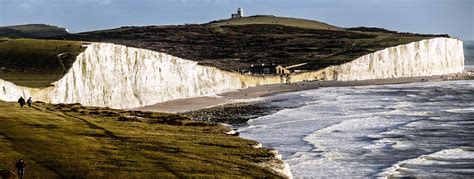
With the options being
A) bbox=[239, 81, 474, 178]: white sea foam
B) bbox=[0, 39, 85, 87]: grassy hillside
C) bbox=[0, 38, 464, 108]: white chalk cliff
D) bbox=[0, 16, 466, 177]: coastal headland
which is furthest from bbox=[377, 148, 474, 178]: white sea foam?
bbox=[0, 39, 85, 87]: grassy hillside

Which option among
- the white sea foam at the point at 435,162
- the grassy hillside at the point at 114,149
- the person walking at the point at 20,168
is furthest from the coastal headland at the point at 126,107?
the white sea foam at the point at 435,162

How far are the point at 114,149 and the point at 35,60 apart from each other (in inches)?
1974

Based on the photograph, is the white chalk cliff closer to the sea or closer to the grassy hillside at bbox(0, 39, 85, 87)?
the grassy hillside at bbox(0, 39, 85, 87)

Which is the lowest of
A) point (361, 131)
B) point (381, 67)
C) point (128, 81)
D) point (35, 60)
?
point (361, 131)

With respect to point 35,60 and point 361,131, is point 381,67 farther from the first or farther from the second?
point 361,131

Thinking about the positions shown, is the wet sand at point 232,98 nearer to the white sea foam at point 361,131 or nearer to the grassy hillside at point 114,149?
the white sea foam at point 361,131

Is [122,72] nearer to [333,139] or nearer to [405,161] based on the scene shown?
[333,139]

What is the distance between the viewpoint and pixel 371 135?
60.0m

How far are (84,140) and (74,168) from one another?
6.44m

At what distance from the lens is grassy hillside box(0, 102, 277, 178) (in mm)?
31984

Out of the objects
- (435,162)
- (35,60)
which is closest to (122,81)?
(35,60)

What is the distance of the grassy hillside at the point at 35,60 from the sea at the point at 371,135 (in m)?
21.6

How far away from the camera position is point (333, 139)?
57.0 meters

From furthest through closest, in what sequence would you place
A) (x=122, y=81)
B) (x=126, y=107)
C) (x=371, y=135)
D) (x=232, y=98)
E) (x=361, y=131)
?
(x=232, y=98)
(x=122, y=81)
(x=126, y=107)
(x=361, y=131)
(x=371, y=135)
